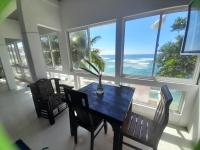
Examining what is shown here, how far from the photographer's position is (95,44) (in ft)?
9.36

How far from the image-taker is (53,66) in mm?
3838

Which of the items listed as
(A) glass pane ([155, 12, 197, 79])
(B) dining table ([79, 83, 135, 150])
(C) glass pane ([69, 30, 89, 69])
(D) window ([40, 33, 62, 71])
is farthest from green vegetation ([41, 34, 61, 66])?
(A) glass pane ([155, 12, 197, 79])

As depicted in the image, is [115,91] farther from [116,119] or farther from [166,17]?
[166,17]

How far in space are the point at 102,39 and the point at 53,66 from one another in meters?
2.16

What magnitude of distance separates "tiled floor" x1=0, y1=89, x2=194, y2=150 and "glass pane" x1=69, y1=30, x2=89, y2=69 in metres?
1.55

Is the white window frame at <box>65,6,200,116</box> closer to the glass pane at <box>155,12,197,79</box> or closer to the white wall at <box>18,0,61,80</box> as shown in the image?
the glass pane at <box>155,12,197,79</box>

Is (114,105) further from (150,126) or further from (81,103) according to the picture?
(150,126)

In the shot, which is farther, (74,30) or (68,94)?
(74,30)

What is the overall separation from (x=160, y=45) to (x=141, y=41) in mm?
439

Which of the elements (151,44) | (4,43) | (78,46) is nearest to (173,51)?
(151,44)

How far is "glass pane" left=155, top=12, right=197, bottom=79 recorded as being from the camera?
182cm

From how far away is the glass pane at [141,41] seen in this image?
2064mm

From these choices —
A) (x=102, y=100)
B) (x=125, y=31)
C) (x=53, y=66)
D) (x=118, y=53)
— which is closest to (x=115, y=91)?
(x=102, y=100)

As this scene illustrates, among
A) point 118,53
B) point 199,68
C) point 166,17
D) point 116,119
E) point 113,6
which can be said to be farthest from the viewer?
point 118,53
